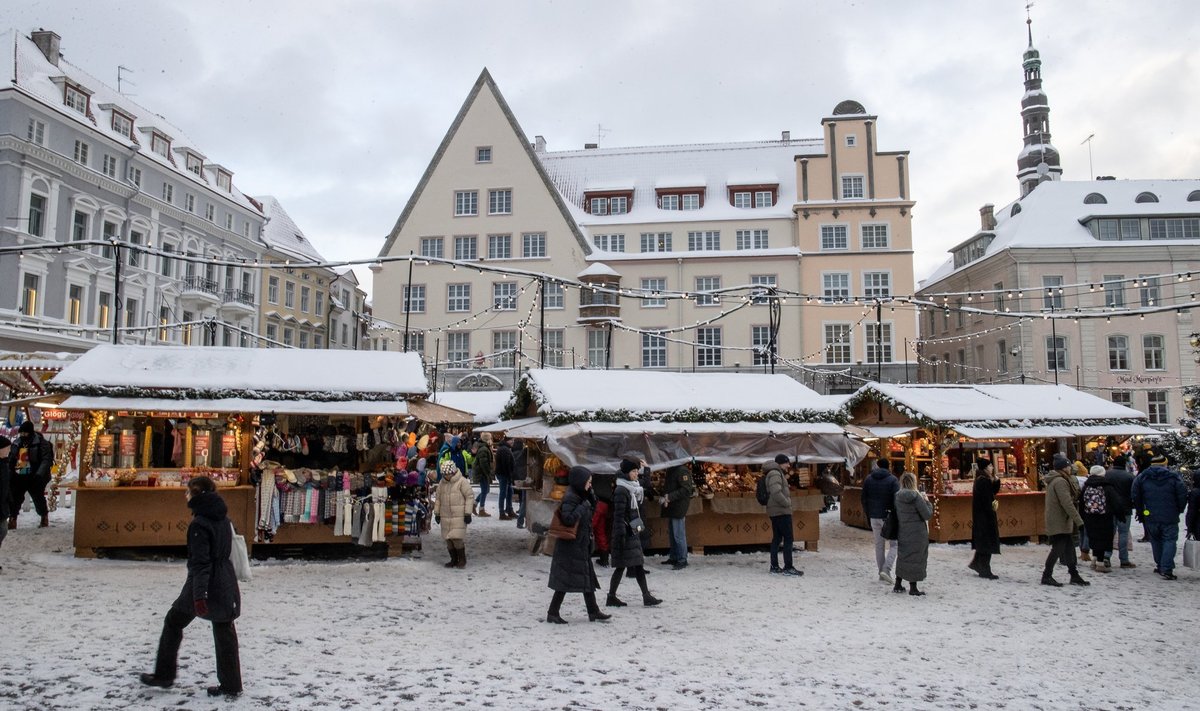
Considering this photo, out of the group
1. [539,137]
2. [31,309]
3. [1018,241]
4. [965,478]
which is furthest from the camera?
[539,137]

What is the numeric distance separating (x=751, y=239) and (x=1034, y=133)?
31414mm

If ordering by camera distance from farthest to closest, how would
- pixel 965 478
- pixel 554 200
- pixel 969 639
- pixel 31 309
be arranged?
pixel 554 200
pixel 31 309
pixel 965 478
pixel 969 639

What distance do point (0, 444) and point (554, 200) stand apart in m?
30.1

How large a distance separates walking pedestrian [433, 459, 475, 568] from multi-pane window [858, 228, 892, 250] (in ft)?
102

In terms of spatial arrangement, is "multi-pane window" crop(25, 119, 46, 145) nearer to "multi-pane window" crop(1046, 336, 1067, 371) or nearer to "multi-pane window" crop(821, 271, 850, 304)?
"multi-pane window" crop(821, 271, 850, 304)

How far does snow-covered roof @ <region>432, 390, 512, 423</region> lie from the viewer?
966 inches

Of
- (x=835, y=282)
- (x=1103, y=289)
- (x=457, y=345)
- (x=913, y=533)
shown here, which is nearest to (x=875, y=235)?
(x=835, y=282)

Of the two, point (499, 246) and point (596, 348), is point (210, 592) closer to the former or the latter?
point (596, 348)

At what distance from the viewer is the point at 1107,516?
11.9m

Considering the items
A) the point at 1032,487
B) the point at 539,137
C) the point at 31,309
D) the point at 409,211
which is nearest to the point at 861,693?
the point at 1032,487

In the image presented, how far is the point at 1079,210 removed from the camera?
141 feet

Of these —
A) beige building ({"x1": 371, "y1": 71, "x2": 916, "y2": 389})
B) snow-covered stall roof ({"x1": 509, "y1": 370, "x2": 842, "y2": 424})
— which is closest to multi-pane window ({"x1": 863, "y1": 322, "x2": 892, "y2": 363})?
beige building ({"x1": 371, "y1": 71, "x2": 916, "y2": 389})

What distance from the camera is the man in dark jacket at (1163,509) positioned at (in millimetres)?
11422

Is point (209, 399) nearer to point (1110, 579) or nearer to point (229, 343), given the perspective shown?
point (1110, 579)
